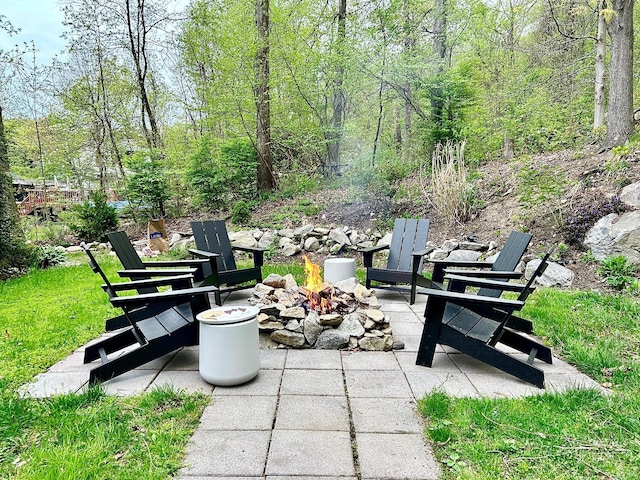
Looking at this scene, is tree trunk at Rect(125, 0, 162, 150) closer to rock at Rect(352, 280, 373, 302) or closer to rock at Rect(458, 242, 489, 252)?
rock at Rect(458, 242, 489, 252)

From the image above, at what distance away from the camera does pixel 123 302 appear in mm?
2254

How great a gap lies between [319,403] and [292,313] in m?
0.93

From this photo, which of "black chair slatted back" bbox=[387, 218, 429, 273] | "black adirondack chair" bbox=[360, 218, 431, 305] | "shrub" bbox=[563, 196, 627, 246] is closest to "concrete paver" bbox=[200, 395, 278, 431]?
"black adirondack chair" bbox=[360, 218, 431, 305]

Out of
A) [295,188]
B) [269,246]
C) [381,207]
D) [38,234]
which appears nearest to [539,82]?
[381,207]

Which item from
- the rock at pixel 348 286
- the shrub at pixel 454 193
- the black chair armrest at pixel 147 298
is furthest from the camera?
the shrub at pixel 454 193

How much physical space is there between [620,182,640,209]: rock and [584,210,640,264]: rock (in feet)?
0.49

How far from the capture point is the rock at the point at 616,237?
4094 millimetres

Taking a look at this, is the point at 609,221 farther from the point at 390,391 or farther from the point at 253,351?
the point at 253,351

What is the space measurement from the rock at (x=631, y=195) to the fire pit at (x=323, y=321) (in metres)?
3.47

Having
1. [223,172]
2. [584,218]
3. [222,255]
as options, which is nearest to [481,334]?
[222,255]

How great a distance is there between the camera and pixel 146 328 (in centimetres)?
248

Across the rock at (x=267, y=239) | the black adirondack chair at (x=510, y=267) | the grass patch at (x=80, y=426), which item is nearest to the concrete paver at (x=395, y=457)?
the grass patch at (x=80, y=426)

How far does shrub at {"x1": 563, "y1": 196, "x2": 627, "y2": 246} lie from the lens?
4475 mm

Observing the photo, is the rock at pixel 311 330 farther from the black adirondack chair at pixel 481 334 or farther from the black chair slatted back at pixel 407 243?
the black chair slatted back at pixel 407 243
